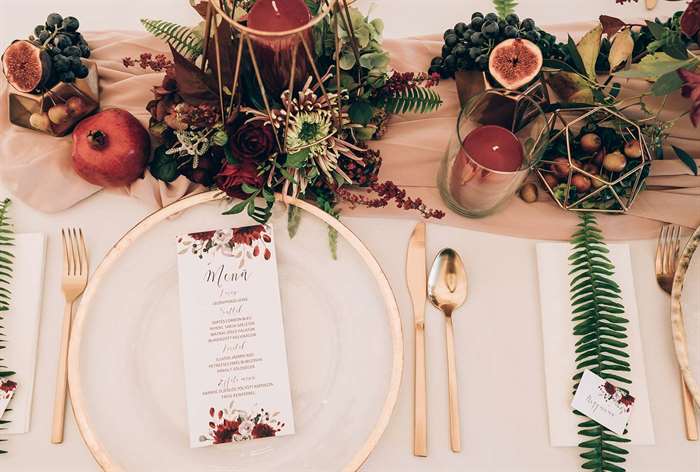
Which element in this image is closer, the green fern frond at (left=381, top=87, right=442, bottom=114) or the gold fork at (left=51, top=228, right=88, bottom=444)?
the gold fork at (left=51, top=228, right=88, bottom=444)

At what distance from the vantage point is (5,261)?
0.82 meters

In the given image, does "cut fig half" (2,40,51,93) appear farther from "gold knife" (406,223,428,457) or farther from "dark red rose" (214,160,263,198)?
"gold knife" (406,223,428,457)

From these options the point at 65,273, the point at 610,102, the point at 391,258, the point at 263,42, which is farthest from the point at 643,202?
the point at 65,273

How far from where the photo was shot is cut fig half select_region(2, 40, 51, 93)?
80 cm

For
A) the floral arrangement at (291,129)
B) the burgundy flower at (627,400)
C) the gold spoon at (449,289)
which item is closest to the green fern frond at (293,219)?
the floral arrangement at (291,129)

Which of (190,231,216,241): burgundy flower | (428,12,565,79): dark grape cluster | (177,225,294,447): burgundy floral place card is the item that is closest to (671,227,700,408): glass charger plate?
(428,12,565,79): dark grape cluster

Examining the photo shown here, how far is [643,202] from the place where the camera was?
2.84 feet

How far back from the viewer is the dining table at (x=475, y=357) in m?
0.77

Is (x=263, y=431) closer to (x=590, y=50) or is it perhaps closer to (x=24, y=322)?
(x=24, y=322)

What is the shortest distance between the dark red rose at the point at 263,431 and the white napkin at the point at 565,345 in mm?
425

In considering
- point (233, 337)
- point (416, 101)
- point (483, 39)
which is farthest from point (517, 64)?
point (233, 337)

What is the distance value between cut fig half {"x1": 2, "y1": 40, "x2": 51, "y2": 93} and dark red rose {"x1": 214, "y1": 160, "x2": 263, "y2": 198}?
1.13 ft

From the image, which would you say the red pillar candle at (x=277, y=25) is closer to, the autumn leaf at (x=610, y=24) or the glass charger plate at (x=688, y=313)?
the autumn leaf at (x=610, y=24)

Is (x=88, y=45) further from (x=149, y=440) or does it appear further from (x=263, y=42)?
(x=149, y=440)
